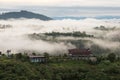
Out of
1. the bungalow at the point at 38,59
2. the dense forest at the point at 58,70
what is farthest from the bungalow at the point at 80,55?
the bungalow at the point at 38,59

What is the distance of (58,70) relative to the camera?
110812 mm

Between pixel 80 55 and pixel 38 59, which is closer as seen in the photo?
pixel 38 59

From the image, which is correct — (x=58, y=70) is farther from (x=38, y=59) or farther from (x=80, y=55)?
(x=80, y=55)

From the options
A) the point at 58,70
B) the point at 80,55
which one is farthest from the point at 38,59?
the point at 58,70

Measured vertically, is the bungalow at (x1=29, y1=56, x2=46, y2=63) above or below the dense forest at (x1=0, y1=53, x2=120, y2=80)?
above

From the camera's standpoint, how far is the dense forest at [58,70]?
10244 cm

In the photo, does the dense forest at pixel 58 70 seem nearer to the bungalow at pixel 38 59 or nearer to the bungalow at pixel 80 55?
the bungalow at pixel 38 59

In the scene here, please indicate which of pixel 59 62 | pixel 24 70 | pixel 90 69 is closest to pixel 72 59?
pixel 59 62

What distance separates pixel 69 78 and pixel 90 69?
8.70m

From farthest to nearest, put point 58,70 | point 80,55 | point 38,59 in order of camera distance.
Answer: point 80,55 → point 38,59 → point 58,70

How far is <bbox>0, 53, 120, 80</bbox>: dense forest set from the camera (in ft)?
336

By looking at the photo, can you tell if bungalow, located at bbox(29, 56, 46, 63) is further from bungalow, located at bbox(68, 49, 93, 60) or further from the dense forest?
bungalow, located at bbox(68, 49, 93, 60)

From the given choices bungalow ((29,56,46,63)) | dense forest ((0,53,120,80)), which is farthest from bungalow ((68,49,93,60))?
bungalow ((29,56,46,63))

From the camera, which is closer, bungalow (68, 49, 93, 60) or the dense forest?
the dense forest
